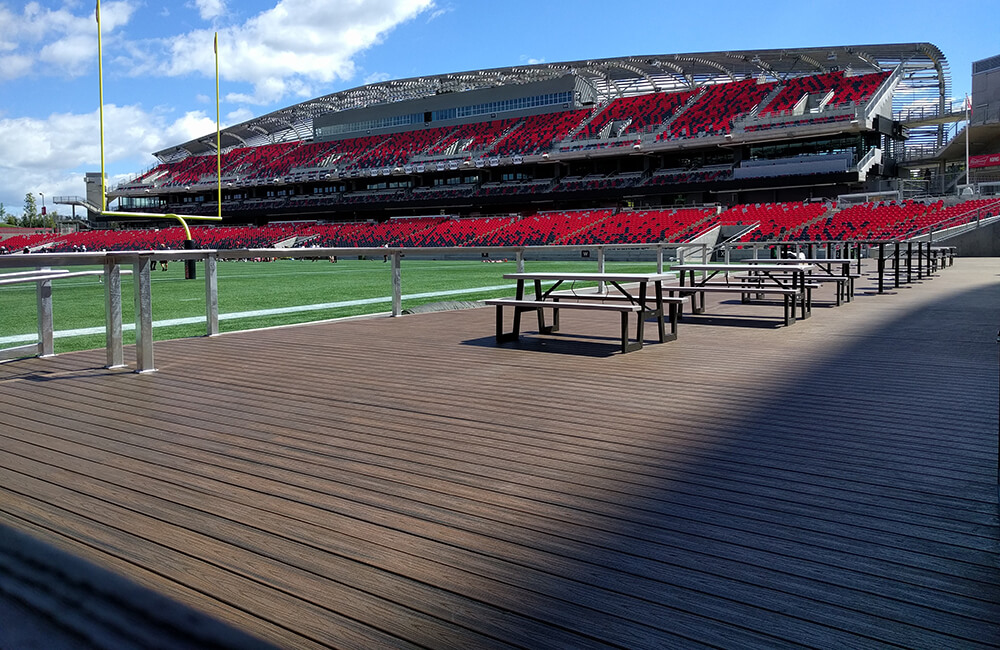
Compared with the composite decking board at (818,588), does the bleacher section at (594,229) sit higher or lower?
higher

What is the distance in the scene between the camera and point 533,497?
2896mm

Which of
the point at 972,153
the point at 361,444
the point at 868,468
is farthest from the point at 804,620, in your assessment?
the point at 972,153

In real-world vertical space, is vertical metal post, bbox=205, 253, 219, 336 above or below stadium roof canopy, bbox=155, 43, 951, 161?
below

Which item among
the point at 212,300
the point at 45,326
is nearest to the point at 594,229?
the point at 212,300

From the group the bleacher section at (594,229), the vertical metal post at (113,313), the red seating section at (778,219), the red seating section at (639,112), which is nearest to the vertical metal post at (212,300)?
the vertical metal post at (113,313)

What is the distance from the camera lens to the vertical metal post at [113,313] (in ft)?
18.5

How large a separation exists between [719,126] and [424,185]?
26.2 m

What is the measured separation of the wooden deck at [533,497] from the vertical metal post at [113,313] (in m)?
0.19

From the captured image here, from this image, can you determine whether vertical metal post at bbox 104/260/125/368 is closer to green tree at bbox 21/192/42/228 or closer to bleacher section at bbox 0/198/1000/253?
bleacher section at bbox 0/198/1000/253

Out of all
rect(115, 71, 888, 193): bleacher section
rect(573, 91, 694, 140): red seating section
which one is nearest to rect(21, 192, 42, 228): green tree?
rect(115, 71, 888, 193): bleacher section

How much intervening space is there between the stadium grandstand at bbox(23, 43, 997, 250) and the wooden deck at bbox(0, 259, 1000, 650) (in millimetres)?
28287

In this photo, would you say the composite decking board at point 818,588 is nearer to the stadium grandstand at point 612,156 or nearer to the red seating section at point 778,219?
the stadium grandstand at point 612,156

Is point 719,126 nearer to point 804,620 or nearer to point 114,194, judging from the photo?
point 804,620

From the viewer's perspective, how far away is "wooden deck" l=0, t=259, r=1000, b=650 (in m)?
2.00
